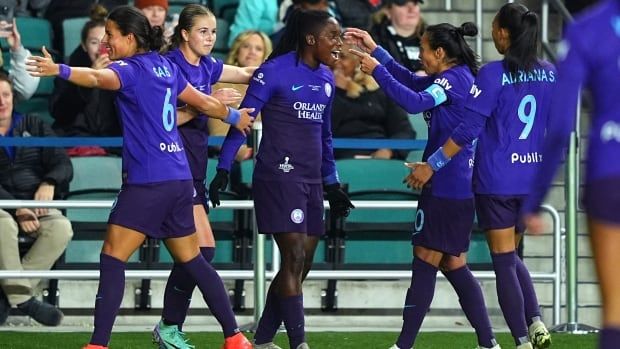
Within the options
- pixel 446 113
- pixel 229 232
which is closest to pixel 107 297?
pixel 446 113

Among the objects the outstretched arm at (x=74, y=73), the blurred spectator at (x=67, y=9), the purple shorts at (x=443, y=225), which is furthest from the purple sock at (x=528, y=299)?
the blurred spectator at (x=67, y=9)

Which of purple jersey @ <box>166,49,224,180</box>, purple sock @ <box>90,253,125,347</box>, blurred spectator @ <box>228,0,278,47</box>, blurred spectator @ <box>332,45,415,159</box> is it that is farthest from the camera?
blurred spectator @ <box>228,0,278,47</box>

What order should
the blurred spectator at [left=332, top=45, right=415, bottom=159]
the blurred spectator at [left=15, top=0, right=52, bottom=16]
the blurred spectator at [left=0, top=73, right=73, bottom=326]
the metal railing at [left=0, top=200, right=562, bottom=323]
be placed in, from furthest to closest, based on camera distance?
the blurred spectator at [left=15, top=0, right=52, bottom=16] → the blurred spectator at [left=332, top=45, right=415, bottom=159] → the blurred spectator at [left=0, top=73, right=73, bottom=326] → the metal railing at [left=0, top=200, right=562, bottom=323]

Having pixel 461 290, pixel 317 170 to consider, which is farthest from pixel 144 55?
pixel 461 290

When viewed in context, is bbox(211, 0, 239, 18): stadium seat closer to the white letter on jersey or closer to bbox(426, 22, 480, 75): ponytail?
bbox(426, 22, 480, 75): ponytail

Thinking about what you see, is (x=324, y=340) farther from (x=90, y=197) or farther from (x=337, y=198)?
(x=90, y=197)

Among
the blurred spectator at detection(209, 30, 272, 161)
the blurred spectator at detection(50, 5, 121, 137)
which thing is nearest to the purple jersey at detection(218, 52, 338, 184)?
the blurred spectator at detection(209, 30, 272, 161)

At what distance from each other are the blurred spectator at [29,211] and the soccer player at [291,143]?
268cm

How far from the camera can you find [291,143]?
794 cm

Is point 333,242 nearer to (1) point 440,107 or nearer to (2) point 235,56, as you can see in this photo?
(2) point 235,56

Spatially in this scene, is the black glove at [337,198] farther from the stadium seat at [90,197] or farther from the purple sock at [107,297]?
the stadium seat at [90,197]

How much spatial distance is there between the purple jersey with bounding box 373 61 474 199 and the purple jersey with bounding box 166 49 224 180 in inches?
39.0

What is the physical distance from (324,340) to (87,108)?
10.1 ft

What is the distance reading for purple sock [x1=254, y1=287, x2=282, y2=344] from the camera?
8.16m
